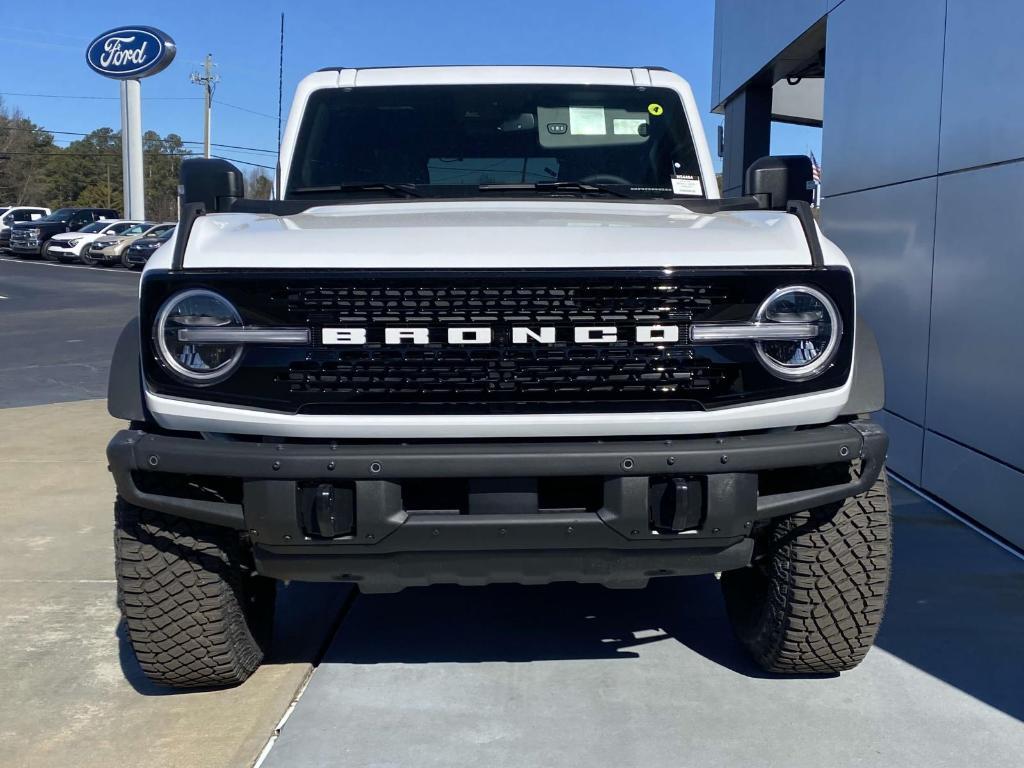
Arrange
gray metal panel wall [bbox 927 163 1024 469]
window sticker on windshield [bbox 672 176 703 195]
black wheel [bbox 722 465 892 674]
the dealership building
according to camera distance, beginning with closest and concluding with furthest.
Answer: black wheel [bbox 722 465 892 674], window sticker on windshield [bbox 672 176 703 195], gray metal panel wall [bbox 927 163 1024 469], the dealership building

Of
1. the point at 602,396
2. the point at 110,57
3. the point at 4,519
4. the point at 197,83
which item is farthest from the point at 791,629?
the point at 197,83

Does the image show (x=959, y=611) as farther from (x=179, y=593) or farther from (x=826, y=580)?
(x=179, y=593)

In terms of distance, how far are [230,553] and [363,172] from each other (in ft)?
5.74

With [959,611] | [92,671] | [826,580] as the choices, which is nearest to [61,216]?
[92,671]

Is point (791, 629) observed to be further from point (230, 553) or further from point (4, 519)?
point (4, 519)

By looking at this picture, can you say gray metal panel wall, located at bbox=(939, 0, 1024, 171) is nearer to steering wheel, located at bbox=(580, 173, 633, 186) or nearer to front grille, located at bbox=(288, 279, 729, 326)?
steering wheel, located at bbox=(580, 173, 633, 186)

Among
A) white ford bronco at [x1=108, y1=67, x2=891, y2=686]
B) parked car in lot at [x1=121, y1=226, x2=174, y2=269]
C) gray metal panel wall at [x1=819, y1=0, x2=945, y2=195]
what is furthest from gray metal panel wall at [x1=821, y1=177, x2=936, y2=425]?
parked car in lot at [x1=121, y1=226, x2=174, y2=269]

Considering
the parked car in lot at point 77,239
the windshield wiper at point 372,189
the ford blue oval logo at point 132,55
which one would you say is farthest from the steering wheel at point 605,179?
the ford blue oval logo at point 132,55

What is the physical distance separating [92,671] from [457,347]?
1829 millimetres

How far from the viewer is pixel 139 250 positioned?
2948 cm

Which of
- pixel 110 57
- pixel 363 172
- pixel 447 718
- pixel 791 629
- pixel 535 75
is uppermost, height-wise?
pixel 110 57

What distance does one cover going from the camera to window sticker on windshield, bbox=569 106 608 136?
14.6ft

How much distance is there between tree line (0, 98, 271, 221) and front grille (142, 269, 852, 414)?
299ft

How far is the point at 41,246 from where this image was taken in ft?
111
